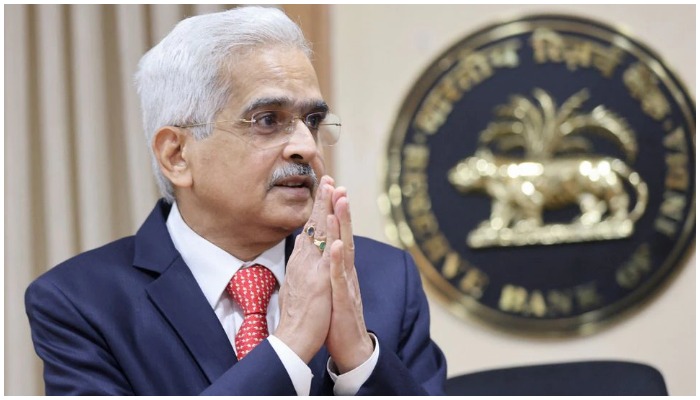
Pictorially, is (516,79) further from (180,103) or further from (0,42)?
(180,103)

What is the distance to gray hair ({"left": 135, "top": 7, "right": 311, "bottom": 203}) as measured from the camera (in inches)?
82.2

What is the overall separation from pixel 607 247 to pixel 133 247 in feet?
7.93

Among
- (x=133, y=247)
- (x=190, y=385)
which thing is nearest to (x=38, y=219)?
(x=133, y=247)

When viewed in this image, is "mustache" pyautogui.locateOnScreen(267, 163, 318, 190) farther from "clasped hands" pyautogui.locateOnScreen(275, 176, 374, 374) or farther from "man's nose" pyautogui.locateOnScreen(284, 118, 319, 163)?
"clasped hands" pyautogui.locateOnScreen(275, 176, 374, 374)

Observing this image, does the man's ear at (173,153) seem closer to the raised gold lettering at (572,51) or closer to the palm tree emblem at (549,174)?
the palm tree emblem at (549,174)

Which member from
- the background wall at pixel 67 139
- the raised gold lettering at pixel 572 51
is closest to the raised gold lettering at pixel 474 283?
the raised gold lettering at pixel 572 51

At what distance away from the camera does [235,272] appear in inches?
83.9

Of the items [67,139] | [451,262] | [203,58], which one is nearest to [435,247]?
[451,262]

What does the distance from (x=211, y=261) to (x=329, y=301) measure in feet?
1.14

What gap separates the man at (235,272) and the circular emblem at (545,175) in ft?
5.91

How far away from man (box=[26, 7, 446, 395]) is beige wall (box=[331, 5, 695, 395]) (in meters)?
1.77

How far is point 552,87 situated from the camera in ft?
13.4

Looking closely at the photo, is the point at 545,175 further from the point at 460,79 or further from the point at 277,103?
the point at 277,103

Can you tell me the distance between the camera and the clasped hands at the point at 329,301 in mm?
1899
